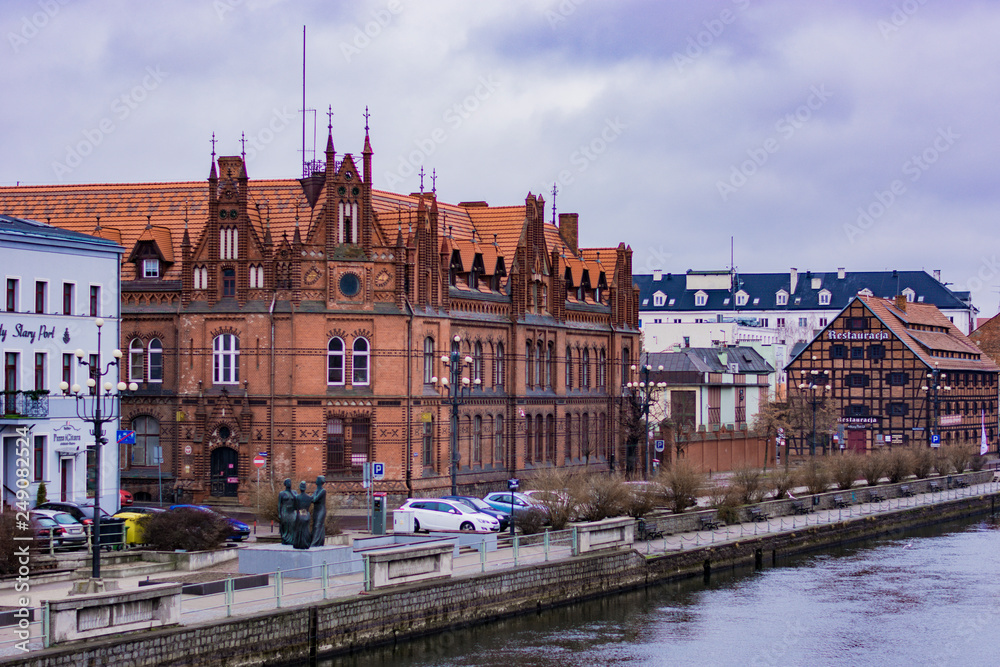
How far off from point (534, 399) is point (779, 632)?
1329 inches

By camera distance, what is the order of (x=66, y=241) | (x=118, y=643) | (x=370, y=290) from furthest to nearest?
(x=370, y=290) → (x=66, y=241) → (x=118, y=643)

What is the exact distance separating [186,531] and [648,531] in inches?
665

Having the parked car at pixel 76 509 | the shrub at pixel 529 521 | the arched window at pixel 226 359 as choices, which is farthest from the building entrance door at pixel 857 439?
the parked car at pixel 76 509

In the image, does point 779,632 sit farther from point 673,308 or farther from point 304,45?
point 673,308

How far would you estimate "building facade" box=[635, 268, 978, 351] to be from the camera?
16425 cm

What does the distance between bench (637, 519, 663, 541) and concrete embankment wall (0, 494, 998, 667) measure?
2118mm

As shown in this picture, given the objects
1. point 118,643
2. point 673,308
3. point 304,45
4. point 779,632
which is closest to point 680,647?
point 779,632

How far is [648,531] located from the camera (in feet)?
167

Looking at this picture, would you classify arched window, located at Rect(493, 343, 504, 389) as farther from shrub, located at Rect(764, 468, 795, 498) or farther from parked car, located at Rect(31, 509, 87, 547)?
parked car, located at Rect(31, 509, 87, 547)

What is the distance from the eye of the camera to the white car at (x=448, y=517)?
164 feet

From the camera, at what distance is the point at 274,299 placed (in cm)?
6119

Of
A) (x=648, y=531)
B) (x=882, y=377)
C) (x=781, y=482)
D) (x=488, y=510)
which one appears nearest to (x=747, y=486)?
(x=781, y=482)

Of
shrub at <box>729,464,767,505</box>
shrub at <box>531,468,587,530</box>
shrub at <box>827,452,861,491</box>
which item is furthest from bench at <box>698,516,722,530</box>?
shrub at <box>827,452,861,491</box>

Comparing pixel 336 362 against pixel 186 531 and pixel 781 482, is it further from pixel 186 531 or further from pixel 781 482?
pixel 781 482
